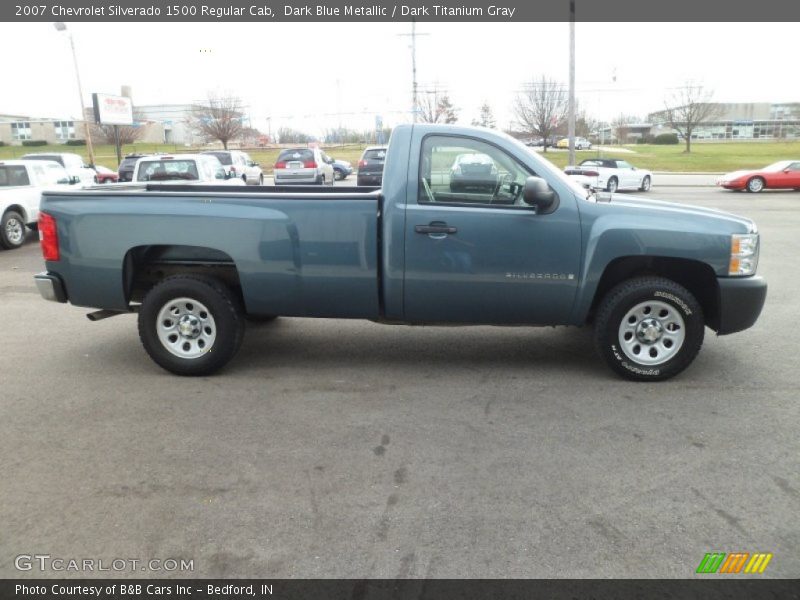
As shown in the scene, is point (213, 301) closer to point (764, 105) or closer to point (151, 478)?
point (151, 478)

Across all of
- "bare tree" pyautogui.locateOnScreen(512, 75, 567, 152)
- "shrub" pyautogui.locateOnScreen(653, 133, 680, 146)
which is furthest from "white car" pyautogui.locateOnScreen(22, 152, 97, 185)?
"shrub" pyautogui.locateOnScreen(653, 133, 680, 146)

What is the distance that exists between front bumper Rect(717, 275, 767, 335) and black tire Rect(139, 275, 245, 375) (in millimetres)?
3890

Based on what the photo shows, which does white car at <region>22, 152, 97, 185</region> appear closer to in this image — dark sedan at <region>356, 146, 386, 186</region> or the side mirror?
dark sedan at <region>356, 146, 386, 186</region>

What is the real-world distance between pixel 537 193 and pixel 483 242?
0.55 metres

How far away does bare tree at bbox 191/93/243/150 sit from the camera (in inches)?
2197

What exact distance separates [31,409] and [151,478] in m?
1.67

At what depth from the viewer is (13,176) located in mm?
13438

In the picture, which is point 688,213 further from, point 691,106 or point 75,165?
point 691,106

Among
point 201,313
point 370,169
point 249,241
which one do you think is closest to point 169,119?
point 370,169

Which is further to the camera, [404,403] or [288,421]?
[404,403]

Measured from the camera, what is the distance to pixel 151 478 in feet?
12.1

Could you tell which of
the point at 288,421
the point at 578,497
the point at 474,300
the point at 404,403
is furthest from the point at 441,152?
the point at 578,497

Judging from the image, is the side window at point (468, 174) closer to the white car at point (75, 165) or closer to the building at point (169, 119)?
the white car at point (75, 165)

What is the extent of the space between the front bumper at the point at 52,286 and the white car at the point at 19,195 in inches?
324
